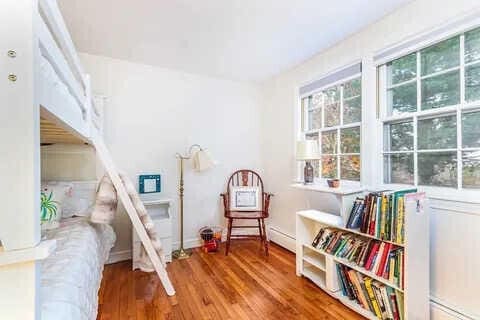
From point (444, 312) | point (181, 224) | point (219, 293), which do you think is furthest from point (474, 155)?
point (181, 224)

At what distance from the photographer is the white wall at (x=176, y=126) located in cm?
261

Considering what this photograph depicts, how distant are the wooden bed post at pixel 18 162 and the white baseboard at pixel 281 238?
8.64 feet

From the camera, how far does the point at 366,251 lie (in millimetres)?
1725

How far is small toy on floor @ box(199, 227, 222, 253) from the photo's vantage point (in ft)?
9.37

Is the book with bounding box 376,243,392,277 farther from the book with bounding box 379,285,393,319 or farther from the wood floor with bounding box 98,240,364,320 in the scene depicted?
the wood floor with bounding box 98,240,364,320

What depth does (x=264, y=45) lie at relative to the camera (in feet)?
7.63

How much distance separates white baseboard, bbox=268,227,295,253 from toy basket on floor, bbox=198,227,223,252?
72 centimetres

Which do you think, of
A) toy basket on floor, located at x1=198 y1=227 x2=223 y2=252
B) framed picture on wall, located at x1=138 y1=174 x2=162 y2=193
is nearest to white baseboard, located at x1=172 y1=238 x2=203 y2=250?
toy basket on floor, located at x1=198 y1=227 x2=223 y2=252

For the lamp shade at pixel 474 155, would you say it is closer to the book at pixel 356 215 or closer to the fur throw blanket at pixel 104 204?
the book at pixel 356 215

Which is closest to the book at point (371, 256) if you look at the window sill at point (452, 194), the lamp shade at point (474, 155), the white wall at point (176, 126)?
the window sill at point (452, 194)

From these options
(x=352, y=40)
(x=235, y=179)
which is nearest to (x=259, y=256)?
(x=235, y=179)

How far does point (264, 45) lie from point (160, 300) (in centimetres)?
249

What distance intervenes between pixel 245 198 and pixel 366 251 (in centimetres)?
157

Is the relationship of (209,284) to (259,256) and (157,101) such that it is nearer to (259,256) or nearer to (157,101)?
(259,256)
